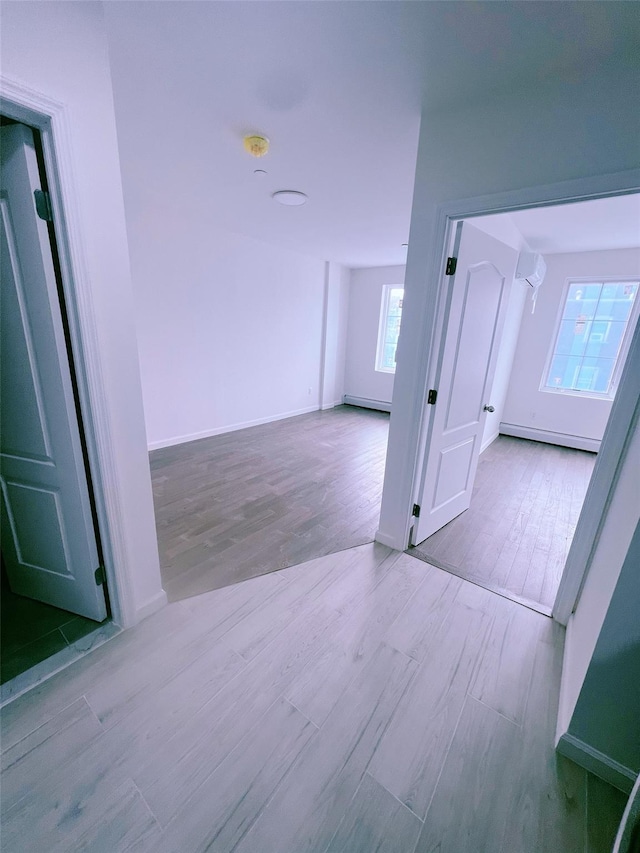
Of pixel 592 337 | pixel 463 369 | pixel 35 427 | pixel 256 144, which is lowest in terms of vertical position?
pixel 35 427

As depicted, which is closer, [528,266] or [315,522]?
[315,522]

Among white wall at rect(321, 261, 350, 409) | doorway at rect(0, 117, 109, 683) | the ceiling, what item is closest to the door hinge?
doorway at rect(0, 117, 109, 683)

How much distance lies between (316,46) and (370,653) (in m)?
2.66

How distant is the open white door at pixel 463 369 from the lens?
2.03 m

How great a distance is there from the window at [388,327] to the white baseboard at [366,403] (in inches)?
24.6

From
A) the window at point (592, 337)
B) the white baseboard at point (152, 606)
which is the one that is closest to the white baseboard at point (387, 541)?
the white baseboard at point (152, 606)

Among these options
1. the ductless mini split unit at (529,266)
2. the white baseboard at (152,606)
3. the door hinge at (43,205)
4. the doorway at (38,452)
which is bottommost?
the white baseboard at (152,606)

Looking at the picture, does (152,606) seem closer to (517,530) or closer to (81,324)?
(81,324)

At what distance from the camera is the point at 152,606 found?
177cm

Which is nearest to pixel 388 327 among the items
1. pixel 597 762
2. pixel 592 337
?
pixel 592 337

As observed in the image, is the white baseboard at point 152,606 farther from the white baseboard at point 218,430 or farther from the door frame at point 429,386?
the white baseboard at point 218,430

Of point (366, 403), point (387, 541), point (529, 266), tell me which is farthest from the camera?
point (366, 403)

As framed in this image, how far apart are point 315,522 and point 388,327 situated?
4.63 m

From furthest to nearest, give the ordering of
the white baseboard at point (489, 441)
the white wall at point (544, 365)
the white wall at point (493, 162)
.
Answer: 1. the white baseboard at point (489, 441)
2. the white wall at point (544, 365)
3. the white wall at point (493, 162)
